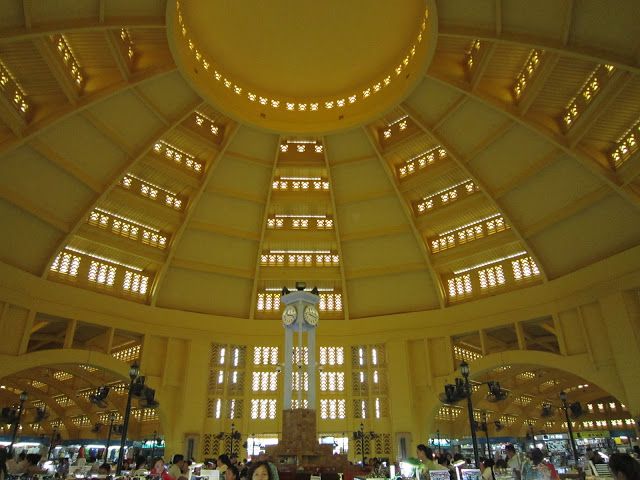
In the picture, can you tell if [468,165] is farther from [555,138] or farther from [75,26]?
[75,26]

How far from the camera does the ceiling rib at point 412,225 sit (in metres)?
25.6

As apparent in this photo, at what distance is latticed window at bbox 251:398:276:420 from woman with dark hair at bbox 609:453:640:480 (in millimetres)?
24864

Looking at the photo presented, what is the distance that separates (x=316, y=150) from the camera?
27.6 m

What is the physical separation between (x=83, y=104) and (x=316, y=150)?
42.1 feet

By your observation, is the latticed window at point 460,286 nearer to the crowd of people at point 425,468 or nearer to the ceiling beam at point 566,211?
the ceiling beam at point 566,211

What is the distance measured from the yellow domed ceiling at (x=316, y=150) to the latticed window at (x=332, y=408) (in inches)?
214

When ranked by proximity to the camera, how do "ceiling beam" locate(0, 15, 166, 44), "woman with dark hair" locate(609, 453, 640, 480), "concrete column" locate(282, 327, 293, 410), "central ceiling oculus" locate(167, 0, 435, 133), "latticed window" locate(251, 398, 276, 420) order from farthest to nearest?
1. "latticed window" locate(251, 398, 276, 420)
2. "central ceiling oculus" locate(167, 0, 435, 133)
3. "concrete column" locate(282, 327, 293, 410)
4. "ceiling beam" locate(0, 15, 166, 44)
5. "woman with dark hair" locate(609, 453, 640, 480)

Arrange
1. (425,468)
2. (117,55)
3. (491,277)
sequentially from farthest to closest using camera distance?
1. (491,277)
2. (117,55)
3. (425,468)

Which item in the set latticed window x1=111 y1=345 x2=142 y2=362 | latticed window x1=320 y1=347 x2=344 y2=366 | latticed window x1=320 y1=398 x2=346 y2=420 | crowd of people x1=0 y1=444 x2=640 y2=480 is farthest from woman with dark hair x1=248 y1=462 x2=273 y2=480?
latticed window x1=111 y1=345 x2=142 y2=362

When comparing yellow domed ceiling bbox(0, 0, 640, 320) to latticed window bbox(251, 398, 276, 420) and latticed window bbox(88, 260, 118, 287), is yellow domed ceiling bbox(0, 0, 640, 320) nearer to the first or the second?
latticed window bbox(88, 260, 118, 287)

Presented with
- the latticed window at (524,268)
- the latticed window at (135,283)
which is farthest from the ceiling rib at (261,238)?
the latticed window at (524,268)

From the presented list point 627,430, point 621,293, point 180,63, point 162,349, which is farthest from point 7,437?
point 627,430

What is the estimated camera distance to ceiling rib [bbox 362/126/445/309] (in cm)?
2564

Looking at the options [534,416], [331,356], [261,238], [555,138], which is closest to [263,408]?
[331,356]
